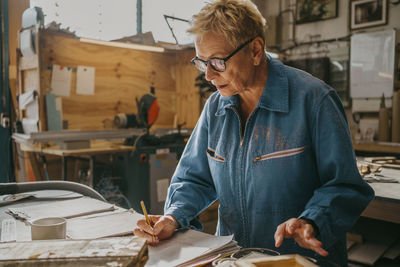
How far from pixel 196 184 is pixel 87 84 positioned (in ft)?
11.4

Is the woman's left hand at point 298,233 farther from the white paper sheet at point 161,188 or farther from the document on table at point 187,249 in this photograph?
the white paper sheet at point 161,188

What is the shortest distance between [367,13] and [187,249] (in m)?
5.13

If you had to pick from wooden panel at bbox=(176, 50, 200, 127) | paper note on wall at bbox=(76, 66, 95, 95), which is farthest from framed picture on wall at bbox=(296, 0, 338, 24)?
paper note on wall at bbox=(76, 66, 95, 95)

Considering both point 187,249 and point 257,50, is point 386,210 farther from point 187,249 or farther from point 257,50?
point 187,249

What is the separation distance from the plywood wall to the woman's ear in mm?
3256

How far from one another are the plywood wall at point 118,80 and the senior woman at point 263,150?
A: 3198 mm

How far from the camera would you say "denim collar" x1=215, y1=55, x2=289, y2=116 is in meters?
1.18

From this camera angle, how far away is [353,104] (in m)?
5.17

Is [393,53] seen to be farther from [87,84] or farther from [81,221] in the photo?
[81,221]

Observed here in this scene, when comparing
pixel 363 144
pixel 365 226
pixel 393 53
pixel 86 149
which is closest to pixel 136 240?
pixel 365 226

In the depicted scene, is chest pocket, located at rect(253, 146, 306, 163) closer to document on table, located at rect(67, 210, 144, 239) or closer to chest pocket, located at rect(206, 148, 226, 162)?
chest pocket, located at rect(206, 148, 226, 162)

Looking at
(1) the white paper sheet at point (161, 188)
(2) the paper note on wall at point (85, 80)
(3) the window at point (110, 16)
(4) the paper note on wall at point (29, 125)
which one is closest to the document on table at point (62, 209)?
(1) the white paper sheet at point (161, 188)

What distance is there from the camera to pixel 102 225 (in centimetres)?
125

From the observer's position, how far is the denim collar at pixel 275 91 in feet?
3.86
